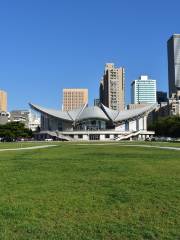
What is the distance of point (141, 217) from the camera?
26.4 ft

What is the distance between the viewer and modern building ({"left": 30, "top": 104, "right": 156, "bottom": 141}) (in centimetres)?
14988

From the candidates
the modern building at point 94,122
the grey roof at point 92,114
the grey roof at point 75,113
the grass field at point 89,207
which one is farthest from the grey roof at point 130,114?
the grass field at point 89,207

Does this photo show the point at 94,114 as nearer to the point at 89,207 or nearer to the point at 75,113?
the point at 75,113

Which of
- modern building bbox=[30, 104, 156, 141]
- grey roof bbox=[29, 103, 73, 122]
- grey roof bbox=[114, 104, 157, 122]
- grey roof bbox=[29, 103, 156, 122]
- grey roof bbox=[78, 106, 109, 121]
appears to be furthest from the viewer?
grey roof bbox=[114, 104, 157, 122]

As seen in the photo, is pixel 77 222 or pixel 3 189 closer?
pixel 77 222

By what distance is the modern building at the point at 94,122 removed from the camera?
492 ft

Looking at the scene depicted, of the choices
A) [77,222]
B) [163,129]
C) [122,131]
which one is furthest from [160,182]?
[122,131]

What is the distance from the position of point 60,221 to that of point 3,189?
3.56 meters

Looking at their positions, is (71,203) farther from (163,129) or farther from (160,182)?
(163,129)

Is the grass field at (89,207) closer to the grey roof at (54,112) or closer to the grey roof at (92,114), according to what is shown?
the grey roof at (92,114)

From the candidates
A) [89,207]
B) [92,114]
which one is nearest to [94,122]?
[92,114]

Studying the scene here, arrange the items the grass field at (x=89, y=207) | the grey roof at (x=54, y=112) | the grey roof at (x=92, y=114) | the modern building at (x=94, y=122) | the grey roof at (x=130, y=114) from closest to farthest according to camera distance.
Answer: the grass field at (x=89, y=207) < the modern building at (x=94, y=122) < the grey roof at (x=54, y=112) < the grey roof at (x=92, y=114) < the grey roof at (x=130, y=114)

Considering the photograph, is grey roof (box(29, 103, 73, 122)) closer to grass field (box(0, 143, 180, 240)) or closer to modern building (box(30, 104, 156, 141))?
modern building (box(30, 104, 156, 141))

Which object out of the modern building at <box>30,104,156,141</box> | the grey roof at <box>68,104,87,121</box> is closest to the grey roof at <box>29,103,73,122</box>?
the modern building at <box>30,104,156,141</box>
